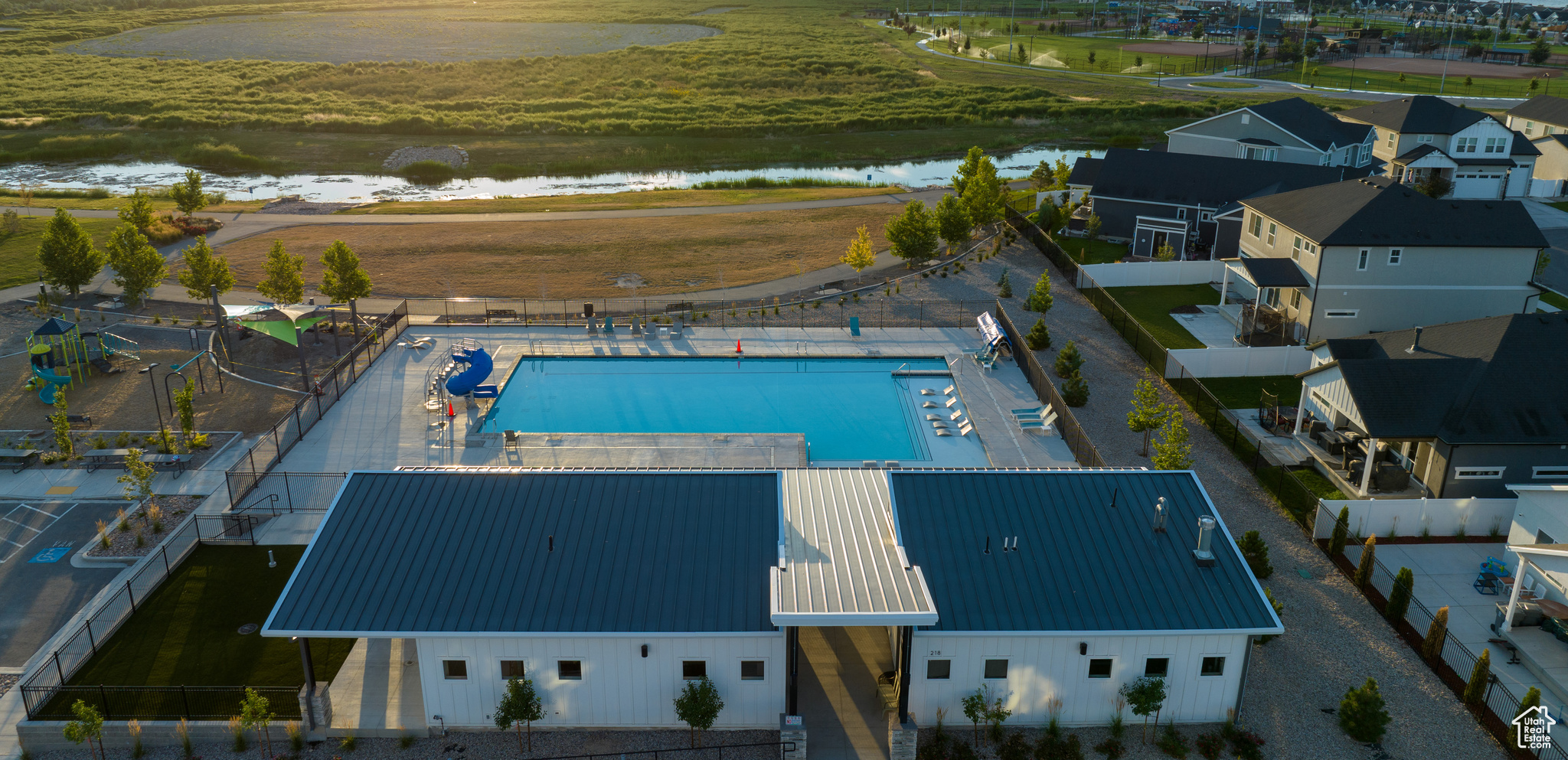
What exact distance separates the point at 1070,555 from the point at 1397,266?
2950 cm

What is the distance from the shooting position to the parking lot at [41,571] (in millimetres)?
24594

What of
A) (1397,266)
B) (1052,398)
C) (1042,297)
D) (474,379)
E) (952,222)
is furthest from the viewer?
(952,222)

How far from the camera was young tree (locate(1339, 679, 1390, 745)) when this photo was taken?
2022 centimetres

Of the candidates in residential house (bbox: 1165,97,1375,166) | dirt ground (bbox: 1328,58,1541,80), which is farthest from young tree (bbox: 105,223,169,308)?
dirt ground (bbox: 1328,58,1541,80)

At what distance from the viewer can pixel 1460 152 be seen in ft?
220

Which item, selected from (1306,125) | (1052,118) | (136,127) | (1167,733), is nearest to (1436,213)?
(1306,125)

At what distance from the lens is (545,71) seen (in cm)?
13938

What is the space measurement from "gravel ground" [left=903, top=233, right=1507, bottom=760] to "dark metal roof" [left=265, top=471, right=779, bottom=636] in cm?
1172

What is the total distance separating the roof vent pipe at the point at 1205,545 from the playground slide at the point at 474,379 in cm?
2598

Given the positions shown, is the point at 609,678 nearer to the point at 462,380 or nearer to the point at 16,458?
the point at 462,380

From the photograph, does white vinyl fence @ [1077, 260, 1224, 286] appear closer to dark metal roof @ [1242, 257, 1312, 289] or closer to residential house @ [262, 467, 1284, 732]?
dark metal roof @ [1242, 257, 1312, 289]

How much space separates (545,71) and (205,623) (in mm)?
126355

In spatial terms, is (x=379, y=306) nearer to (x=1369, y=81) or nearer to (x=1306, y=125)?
(x=1306, y=125)

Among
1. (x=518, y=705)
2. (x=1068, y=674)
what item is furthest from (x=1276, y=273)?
(x=518, y=705)
